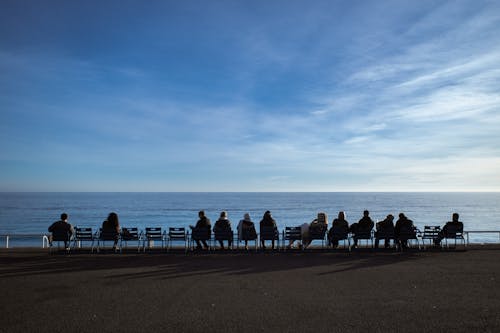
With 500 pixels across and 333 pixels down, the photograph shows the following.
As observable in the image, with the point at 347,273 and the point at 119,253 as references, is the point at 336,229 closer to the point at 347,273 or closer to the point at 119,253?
the point at 347,273

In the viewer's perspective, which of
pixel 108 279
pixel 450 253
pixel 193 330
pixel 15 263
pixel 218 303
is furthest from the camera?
pixel 450 253

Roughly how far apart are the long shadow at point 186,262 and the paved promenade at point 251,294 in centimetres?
3

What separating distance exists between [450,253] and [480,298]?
6176 mm

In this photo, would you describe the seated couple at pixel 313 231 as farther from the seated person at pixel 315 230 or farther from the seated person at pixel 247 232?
the seated person at pixel 247 232

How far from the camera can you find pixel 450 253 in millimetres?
12398

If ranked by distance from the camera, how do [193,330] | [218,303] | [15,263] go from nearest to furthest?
[193,330] → [218,303] → [15,263]

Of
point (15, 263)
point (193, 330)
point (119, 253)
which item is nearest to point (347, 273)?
point (193, 330)

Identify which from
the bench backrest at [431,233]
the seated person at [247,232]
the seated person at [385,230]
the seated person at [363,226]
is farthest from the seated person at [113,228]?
the bench backrest at [431,233]

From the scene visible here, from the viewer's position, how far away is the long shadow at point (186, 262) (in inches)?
369

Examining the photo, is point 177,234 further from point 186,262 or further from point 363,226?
point 363,226

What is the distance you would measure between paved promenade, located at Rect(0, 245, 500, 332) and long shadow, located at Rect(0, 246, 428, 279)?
0.09 ft

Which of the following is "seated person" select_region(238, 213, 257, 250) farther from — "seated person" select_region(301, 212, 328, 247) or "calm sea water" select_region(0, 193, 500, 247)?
"calm sea water" select_region(0, 193, 500, 247)

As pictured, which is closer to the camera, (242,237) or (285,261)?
(285,261)

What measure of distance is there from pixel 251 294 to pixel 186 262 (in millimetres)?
4079
